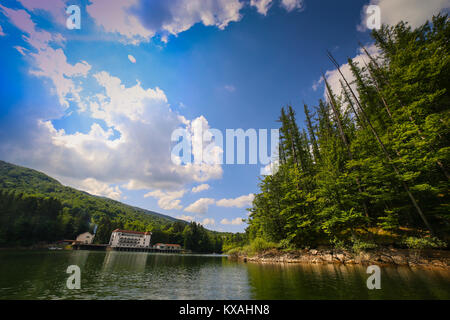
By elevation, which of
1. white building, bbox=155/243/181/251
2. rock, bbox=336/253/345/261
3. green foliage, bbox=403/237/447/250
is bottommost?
white building, bbox=155/243/181/251

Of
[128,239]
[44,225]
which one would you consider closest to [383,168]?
[44,225]

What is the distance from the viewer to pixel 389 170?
17188 millimetres

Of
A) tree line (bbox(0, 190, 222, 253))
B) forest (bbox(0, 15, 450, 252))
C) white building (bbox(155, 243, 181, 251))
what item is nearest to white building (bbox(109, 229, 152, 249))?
tree line (bbox(0, 190, 222, 253))

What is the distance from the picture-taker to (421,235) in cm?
1548

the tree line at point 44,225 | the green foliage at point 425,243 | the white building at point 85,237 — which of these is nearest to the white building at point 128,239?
the tree line at point 44,225

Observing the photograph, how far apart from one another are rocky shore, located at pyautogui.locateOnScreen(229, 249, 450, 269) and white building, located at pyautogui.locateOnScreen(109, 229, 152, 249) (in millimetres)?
103230

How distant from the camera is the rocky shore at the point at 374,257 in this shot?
1358cm

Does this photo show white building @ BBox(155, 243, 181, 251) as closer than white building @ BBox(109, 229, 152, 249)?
No

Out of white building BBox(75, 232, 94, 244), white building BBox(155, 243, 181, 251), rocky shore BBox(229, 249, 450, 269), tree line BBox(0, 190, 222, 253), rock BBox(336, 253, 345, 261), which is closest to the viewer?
rocky shore BBox(229, 249, 450, 269)

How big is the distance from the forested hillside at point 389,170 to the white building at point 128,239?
101138 millimetres

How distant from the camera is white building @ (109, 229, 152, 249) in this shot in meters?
97.4

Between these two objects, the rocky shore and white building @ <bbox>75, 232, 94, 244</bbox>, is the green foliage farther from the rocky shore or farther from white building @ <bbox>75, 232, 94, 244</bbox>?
white building @ <bbox>75, 232, 94, 244</bbox>

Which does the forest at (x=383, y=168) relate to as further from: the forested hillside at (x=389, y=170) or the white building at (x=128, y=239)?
the white building at (x=128, y=239)
